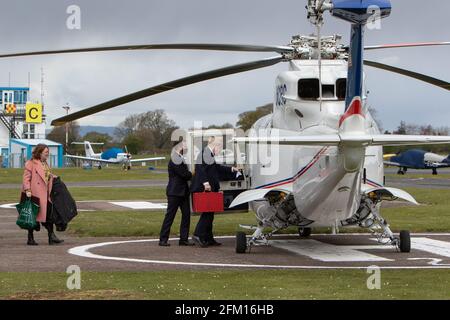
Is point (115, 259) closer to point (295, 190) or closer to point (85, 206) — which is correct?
point (295, 190)

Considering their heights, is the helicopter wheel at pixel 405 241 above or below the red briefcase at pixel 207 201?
below

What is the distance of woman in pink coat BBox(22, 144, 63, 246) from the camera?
622 inches

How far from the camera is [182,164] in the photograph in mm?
16094

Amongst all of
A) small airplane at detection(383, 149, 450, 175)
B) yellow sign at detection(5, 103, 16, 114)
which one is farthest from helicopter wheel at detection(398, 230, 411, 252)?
yellow sign at detection(5, 103, 16, 114)

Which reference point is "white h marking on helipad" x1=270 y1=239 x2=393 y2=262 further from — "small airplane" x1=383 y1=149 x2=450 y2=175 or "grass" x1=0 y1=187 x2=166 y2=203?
"small airplane" x1=383 y1=149 x2=450 y2=175

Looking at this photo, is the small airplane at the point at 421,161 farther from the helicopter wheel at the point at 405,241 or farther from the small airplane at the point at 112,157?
the helicopter wheel at the point at 405,241

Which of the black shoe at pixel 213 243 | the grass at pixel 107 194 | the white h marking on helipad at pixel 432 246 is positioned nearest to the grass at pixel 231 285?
the white h marking on helipad at pixel 432 246

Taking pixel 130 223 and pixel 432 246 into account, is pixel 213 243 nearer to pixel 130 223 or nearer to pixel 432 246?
pixel 432 246

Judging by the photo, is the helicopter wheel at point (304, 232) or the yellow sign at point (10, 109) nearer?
the helicopter wheel at point (304, 232)

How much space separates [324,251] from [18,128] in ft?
312

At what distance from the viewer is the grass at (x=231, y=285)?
380 inches

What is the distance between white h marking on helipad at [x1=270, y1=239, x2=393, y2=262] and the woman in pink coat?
15.4ft

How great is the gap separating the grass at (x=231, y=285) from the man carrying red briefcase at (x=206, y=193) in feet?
12.5
